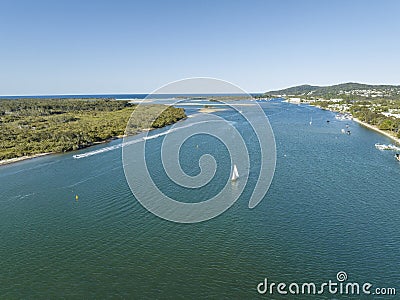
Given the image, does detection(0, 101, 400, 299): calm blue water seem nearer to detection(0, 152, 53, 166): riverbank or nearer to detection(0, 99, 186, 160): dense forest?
detection(0, 152, 53, 166): riverbank

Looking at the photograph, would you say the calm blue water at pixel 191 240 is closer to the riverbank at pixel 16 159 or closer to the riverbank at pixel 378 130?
the riverbank at pixel 16 159

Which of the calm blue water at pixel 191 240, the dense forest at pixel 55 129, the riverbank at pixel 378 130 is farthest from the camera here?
the riverbank at pixel 378 130

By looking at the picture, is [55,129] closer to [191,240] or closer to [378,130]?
[191,240]

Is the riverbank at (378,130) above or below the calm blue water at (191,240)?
above

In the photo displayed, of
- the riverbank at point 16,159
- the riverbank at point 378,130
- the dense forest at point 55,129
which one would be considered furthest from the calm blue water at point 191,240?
the riverbank at point 378,130

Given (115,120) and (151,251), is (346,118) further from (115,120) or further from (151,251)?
Answer: (151,251)

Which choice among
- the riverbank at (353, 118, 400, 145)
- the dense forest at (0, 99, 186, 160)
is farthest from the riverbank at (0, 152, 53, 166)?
the riverbank at (353, 118, 400, 145)

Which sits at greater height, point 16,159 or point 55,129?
point 55,129

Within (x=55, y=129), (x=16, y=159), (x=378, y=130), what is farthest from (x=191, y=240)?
(x=378, y=130)
